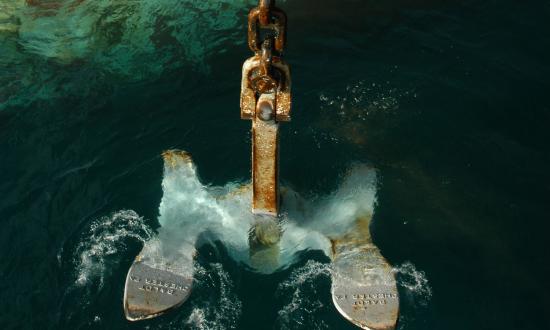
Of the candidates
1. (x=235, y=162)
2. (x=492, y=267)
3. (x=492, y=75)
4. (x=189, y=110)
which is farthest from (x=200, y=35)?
(x=492, y=267)

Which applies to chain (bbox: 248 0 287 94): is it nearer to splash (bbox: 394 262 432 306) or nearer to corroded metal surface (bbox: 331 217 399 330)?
corroded metal surface (bbox: 331 217 399 330)

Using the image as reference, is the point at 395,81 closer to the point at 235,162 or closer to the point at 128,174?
the point at 235,162

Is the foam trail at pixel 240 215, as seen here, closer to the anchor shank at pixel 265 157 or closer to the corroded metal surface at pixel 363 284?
the corroded metal surface at pixel 363 284

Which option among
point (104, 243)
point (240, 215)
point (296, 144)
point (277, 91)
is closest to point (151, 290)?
point (104, 243)

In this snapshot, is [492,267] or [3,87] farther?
[3,87]

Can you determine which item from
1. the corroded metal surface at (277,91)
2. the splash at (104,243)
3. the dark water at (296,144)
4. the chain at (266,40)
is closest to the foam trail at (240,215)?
the dark water at (296,144)

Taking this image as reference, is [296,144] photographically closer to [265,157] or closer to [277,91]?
[265,157]

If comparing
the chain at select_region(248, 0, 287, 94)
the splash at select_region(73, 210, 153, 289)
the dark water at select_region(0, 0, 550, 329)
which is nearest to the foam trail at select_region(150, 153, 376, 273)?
the dark water at select_region(0, 0, 550, 329)
